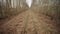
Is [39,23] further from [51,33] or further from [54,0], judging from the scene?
[54,0]

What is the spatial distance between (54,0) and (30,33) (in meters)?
0.41

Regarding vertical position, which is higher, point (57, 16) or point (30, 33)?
point (57, 16)

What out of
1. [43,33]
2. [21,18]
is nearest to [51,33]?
[43,33]

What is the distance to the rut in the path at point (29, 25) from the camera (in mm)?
979

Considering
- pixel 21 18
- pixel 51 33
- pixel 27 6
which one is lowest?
pixel 51 33

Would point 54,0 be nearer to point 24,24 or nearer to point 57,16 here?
point 57,16

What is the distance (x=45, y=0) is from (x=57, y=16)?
194 mm

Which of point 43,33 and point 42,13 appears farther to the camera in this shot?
point 42,13

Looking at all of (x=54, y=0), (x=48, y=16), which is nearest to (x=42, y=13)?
(x=48, y=16)

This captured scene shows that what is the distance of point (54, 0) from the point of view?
3.60 feet

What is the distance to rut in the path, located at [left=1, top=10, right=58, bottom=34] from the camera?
38.6 inches

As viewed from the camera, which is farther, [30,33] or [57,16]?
[57,16]

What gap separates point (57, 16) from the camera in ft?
3.51

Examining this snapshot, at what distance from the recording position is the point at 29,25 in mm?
1014
